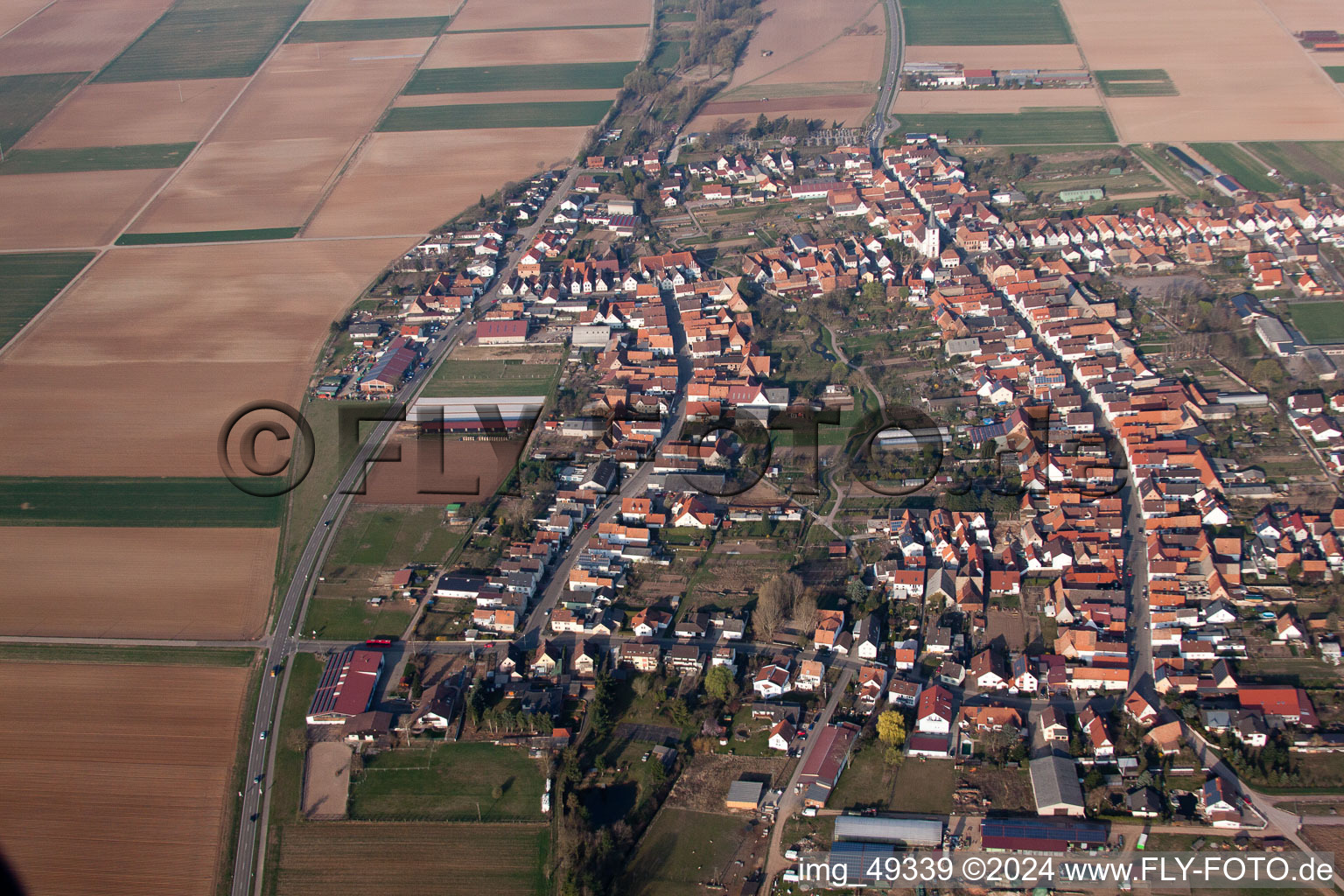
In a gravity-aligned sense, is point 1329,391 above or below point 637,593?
above

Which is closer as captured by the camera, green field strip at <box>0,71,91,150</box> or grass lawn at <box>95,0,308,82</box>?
green field strip at <box>0,71,91,150</box>

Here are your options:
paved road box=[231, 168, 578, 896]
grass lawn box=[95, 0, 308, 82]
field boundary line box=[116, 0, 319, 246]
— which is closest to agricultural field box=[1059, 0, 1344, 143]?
paved road box=[231, 168, 578, 896]

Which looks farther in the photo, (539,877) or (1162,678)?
(1162,678)

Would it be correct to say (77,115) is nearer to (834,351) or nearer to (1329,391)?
Result: (834,351)

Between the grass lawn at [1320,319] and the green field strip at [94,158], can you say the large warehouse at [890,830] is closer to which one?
the grass lawn at [1320,319]

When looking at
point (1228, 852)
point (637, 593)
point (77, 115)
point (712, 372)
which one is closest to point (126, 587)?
point (637, 593)

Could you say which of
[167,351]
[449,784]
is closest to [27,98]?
[167,351]

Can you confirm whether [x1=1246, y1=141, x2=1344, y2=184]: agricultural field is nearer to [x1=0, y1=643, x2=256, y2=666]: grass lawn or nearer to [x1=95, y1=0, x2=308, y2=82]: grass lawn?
[x1=0, y1=643, x2=256, y2=666]: grass lawn

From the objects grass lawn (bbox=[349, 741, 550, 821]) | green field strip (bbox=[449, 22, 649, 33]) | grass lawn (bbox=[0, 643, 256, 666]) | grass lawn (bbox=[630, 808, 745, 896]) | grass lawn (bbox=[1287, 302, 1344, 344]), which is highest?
green field strip (bbox=[449, 22, 649, 33])
